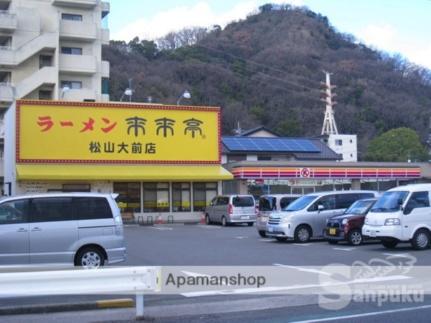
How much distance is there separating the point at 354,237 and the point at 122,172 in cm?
1901

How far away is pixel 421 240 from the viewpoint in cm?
1755

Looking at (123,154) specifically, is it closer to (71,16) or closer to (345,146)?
(71,16)

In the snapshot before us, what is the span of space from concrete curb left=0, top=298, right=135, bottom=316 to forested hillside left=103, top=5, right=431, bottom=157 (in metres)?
65.5

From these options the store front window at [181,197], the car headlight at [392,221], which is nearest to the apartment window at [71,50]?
the store front window at [181,197]

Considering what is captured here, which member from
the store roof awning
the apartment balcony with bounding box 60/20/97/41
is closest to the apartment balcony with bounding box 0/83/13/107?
the apartment balcony with bounding box 60/20/97/41

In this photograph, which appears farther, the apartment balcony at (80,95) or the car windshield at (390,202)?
the apartment balcony at (80,95)

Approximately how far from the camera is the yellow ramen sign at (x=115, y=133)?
3472 cm

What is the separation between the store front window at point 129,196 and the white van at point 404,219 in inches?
818

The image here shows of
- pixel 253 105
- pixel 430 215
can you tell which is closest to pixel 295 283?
pixel 430 215

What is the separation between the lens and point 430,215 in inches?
702

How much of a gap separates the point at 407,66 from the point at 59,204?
102m

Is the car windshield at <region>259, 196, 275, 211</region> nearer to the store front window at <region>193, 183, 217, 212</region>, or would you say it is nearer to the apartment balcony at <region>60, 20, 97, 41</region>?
the store front window at <region>193, 183, 217, 212</region>

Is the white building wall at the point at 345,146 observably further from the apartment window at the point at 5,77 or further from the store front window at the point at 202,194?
the apartment window at the point at 5,77

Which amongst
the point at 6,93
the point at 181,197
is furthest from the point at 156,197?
the point at 6,93
